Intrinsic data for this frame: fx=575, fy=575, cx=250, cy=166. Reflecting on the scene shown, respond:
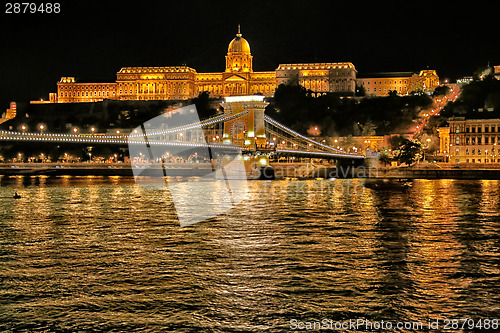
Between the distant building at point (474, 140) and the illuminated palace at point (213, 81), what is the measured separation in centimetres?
4529

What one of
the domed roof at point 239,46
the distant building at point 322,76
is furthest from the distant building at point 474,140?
the domed roof at point 239,46

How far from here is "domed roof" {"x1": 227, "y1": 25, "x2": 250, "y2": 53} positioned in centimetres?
9769

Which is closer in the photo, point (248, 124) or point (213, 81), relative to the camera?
point (248, 124)

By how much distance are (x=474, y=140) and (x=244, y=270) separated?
40.8 meters

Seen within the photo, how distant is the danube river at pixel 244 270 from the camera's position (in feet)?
21.8

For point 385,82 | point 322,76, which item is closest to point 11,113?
point 322,76

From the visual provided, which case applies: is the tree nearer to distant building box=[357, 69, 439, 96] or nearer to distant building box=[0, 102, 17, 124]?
distant building box=[357, 69, 439, 96]

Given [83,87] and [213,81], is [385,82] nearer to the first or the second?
[213,81]

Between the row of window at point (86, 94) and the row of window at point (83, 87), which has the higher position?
the row of window at point (83, 87)

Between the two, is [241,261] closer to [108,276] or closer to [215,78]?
[108,276]

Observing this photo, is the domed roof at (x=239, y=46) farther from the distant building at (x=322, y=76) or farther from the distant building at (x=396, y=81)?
the distant building at (x=396, y=81)

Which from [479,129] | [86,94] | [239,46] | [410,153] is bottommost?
[410,153]

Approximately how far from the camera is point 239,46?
97.8m

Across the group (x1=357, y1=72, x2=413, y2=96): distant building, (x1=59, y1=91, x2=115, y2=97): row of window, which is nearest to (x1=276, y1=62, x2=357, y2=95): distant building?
(x1=357, y1=72, x2=413, y2=96): distant building
